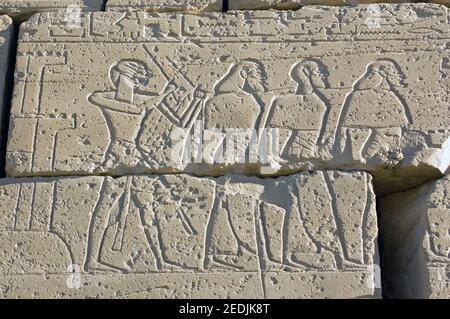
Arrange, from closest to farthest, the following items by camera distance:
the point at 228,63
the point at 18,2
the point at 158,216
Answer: the point at 158,216 → the point at 228,63 → the point at 18,2

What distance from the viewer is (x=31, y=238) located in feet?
14.1

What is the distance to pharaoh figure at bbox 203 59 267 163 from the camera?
4.45 metres

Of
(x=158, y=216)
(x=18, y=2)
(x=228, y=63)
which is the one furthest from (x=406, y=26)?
(x=18, y=2)

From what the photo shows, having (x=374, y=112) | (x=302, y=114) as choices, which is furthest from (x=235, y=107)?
(x=374, y=112)

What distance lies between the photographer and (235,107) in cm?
452

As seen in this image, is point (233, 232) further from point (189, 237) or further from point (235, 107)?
point (235, 107)

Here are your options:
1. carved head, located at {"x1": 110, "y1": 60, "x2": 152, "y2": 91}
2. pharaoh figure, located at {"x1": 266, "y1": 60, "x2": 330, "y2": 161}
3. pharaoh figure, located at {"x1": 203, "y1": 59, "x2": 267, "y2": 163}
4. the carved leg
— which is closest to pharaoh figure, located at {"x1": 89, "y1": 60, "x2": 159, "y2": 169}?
carved head, located at {"x1": 110, "y1": 60, "x2": 152, "y2": 91}

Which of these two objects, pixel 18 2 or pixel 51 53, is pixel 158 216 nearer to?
pixel 51 53

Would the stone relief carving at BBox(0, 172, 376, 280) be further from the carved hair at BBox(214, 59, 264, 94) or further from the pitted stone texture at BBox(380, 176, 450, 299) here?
the carved hair at BBox(214, 59, 264, 94)

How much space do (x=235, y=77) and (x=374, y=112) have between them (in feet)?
2.30

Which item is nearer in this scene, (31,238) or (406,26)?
(31,238)

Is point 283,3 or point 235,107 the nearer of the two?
point 235,107
